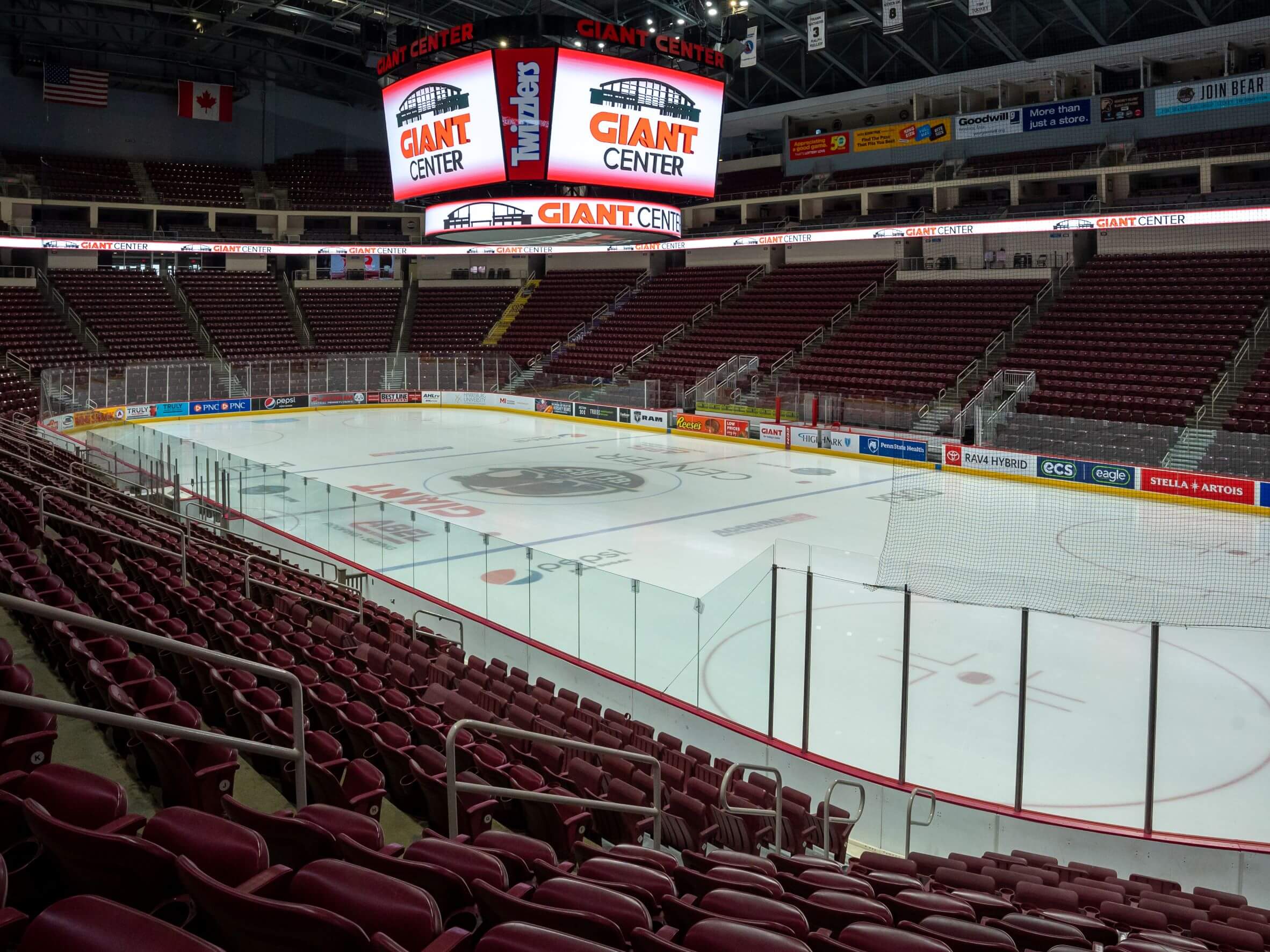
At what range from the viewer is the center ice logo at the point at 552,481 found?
2234 centimetres

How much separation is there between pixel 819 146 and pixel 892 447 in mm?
21480

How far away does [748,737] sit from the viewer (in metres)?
9.16

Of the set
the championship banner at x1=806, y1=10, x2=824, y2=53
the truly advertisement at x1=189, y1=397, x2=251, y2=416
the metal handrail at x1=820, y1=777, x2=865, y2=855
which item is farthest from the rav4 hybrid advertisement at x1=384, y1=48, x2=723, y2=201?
the truly advertisement at x1=189, y1=397, x2=251, y2=416

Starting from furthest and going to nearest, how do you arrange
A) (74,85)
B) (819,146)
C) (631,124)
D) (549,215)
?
(819,146) < (74,85) < (549,215) < (631,124)

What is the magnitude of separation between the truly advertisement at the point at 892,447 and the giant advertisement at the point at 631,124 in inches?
386

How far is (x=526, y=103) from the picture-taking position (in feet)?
64.0

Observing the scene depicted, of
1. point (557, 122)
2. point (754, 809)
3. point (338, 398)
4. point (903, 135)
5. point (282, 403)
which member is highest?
point (903, 135)

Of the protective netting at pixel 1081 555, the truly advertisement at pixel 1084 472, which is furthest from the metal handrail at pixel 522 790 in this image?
the truly advertisement at pixel 1084 472

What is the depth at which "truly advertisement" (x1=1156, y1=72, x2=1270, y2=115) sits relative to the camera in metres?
31.3

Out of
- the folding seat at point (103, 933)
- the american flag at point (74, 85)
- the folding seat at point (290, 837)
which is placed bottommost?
the folding seat at point (290, 837)

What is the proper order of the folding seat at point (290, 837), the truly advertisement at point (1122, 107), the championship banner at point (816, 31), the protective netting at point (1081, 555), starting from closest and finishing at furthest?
the folding seat at point (290, 837)
the protective netting at point (1081, 555)
the championship banner at point (816, 31)
the truly advertisement at point (1122, 107)

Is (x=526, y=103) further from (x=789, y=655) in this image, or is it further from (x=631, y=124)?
(x=789, y=655)

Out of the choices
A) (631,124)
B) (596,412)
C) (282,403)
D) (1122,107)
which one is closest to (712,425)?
(596,412)

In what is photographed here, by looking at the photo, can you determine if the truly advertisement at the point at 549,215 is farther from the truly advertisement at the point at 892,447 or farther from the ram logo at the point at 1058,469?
the ram logo at the point at 1058,469
